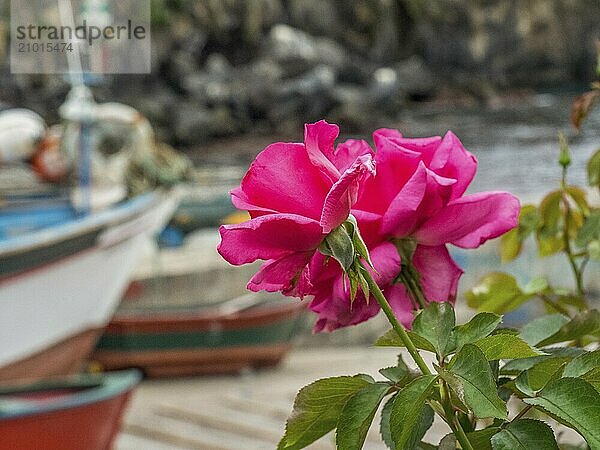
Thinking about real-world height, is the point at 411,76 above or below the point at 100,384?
below

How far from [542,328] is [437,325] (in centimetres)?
4

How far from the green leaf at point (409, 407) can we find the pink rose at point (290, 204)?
25 millimetres

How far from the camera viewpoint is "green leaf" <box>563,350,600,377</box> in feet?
0.48

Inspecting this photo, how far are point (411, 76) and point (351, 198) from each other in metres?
9.83

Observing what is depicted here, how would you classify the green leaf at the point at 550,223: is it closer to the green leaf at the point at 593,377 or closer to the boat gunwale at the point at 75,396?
the green leaf at the point at 593,377

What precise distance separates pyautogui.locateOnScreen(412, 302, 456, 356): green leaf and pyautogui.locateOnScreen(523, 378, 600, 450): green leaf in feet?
0.05

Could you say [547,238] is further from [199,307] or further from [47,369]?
[199,307]

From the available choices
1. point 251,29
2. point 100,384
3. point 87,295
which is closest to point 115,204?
point 87,295

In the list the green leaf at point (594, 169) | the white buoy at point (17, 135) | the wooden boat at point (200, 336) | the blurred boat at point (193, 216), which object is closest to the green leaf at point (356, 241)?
the green leaf at point (594, 169)

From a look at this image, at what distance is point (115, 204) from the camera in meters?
2.37

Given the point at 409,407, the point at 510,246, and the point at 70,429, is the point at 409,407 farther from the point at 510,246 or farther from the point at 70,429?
the point at 70,429

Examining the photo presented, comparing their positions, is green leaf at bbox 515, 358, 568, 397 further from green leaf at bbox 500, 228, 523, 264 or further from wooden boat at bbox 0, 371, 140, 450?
wooden boat at bbox 0, 371, 140, 450

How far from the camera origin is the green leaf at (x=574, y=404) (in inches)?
5.3

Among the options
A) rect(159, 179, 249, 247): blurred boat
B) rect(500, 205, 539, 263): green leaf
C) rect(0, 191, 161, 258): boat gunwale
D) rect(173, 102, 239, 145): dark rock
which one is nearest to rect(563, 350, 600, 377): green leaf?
rect(500, 205, 539, 263): green leaf
